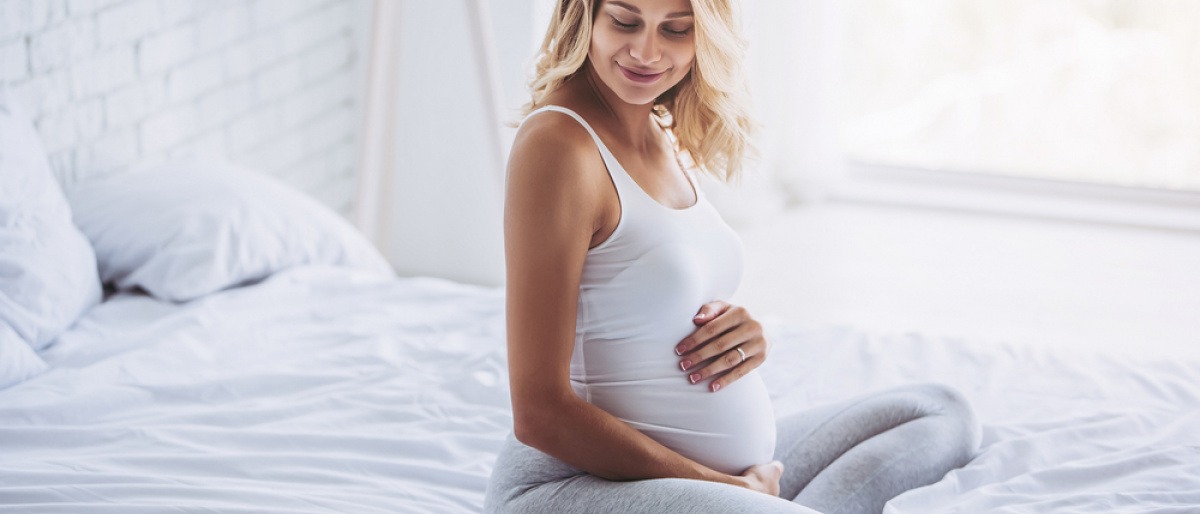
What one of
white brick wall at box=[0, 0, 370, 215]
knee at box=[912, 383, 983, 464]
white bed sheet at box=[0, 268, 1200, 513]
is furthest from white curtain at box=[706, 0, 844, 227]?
knee at box=[912, 383, 983, 464]

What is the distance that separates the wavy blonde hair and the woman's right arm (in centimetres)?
15

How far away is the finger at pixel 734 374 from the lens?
4.28 feet

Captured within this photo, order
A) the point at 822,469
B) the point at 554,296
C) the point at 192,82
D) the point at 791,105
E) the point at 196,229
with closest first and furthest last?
the point at 554,296, the point at 822,469, the point at 196,229, the point at 192,82, the point at 791,105

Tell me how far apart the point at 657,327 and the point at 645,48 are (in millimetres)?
312

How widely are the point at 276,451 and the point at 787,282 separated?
2419 millimetres

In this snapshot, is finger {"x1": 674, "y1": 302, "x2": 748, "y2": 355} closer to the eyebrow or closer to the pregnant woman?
the pregnant woman

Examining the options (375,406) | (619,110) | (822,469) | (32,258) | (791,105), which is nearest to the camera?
(619,110)

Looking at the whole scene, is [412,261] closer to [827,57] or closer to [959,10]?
[827,57]

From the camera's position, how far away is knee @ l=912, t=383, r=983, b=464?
150cm

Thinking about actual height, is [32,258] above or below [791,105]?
above

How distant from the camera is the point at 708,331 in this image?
1282mm

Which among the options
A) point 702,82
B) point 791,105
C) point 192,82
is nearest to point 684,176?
point 702,82

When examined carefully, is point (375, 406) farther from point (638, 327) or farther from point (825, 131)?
point (825, 131)

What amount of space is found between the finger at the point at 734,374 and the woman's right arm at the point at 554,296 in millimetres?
118
